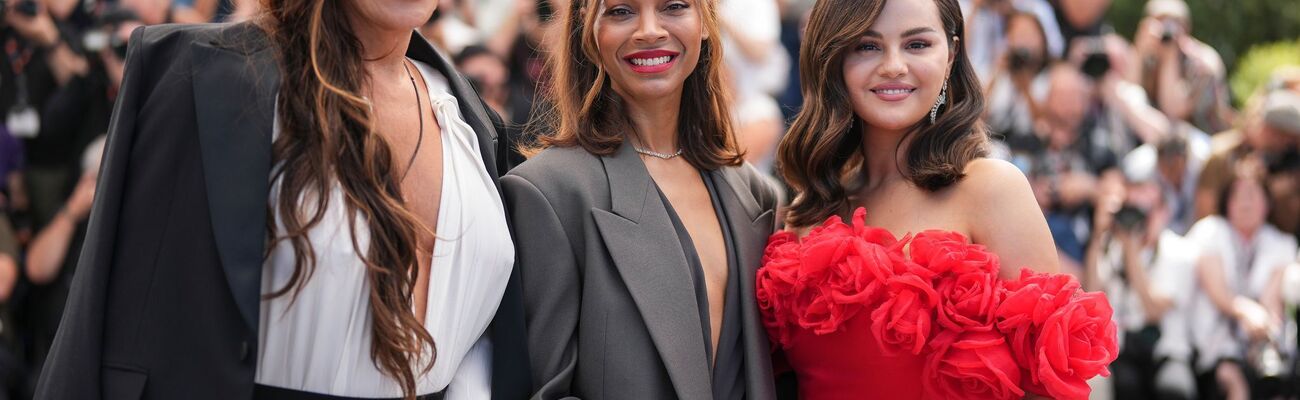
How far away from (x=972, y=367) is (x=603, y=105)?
121cm

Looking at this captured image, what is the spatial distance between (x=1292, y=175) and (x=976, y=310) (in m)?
4.92

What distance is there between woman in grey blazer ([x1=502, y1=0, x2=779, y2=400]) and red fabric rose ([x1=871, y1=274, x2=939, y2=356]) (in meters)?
0.35

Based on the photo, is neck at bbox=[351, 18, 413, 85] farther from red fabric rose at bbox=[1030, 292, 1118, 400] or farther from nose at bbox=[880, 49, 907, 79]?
red fabric rose at bbox=[1030, 292, 1118, 400]

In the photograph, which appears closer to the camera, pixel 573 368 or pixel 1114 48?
pixel 573 368

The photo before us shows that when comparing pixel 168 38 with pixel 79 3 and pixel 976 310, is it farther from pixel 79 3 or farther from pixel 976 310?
pixel 79 3

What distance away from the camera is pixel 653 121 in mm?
3713

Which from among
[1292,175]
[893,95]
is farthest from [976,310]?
[1292,175]

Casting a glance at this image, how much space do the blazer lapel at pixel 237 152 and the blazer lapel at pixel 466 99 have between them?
0.60 meters

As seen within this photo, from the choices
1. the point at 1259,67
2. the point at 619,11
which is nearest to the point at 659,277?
the point at 619,11

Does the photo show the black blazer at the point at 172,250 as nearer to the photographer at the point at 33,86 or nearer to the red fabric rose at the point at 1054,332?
the red fabric rose at the point at 1054,332

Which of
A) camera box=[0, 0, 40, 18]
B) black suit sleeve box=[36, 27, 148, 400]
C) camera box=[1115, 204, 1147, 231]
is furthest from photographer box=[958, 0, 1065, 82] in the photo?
black suit sleeve box=[36, 27, 148, 400]

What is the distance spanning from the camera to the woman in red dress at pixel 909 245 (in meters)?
3.29

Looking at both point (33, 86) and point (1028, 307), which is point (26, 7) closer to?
point (33, 86)

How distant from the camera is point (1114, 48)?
8242 mm
